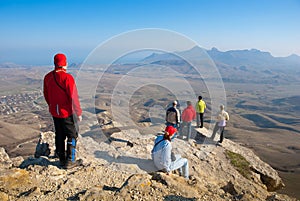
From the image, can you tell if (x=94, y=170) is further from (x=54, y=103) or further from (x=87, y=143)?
(x=87, y=143)

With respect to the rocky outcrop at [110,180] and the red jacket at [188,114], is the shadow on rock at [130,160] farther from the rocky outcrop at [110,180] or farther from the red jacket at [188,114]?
the red jacket at [188,114]

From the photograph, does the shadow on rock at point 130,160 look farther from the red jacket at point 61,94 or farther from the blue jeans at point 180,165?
the red jacket at point 61,94

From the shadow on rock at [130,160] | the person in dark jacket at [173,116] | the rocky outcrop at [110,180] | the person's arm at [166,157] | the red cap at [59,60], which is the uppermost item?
the red cap at [59,60]

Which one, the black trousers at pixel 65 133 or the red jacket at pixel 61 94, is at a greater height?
the red jacket at pixel 61 94

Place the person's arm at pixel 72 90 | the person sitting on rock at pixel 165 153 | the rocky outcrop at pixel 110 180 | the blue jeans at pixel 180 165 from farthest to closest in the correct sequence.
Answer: the blue jeans at pixel 180 165
the person sitting on rock at pixel 165 153
the person's arm at pixel 72 90
the rocky outcrop at pixel 110 180

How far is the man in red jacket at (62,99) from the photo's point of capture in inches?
255

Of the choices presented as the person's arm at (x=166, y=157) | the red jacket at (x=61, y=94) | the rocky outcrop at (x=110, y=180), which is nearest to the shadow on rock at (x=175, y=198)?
the rocky outcrop at (x=110, y=180)

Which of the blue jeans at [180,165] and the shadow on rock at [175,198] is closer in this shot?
the shadow on rock at [175,198]

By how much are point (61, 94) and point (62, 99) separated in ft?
0.50

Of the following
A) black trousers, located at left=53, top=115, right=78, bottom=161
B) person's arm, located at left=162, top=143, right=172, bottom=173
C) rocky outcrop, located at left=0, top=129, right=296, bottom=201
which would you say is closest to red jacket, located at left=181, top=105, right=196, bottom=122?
rocky outcrop, located at left=0, top=129, right=296, bottom=201

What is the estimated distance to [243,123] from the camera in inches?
5655

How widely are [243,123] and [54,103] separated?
15034 cm

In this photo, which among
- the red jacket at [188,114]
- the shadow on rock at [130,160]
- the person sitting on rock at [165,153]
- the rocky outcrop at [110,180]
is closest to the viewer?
the rocky outcrop at [110,180]

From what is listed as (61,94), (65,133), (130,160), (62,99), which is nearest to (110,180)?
(65,133)
